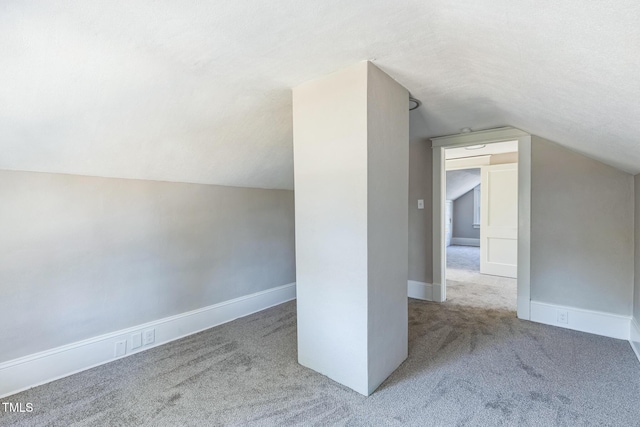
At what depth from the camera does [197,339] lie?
2701mm

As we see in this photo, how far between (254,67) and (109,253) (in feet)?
5.89

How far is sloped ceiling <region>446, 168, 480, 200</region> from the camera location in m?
7.66

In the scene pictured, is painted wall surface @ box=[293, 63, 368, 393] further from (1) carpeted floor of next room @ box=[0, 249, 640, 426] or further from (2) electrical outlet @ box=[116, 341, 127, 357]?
(2) electrical outlet @ box=[116, 341, 127, 357]

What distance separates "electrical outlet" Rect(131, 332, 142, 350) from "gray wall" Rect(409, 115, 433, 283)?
3.06 meters

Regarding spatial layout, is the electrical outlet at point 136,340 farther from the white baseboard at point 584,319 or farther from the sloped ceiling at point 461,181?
the sloped ceiling at point 461,181

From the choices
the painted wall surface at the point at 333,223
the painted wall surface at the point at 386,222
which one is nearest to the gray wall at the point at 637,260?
the painted wall surface at the point at 386,222

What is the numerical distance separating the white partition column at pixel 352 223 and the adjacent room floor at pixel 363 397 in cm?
20

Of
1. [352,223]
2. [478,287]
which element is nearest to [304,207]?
[352,223]

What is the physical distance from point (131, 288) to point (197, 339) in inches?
28.0

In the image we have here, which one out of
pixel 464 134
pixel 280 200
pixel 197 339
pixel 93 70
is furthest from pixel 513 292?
pixel 93 70

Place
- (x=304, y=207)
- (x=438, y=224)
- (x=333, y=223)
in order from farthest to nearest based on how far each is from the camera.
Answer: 1. (x=438, y=224)
2. (x=304, y=207)
3. (x=333, y=223)

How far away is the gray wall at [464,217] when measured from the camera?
31.3ft

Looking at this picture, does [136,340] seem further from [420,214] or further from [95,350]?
A: [420,214]

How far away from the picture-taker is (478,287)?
4.45 meters
